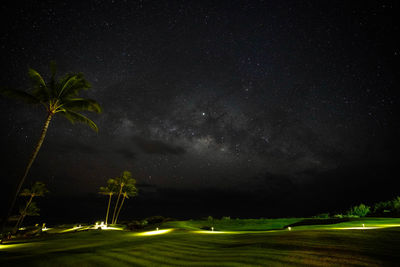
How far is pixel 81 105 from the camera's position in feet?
64.1

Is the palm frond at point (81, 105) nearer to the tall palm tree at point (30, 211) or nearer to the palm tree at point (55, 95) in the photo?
the palm tree at point (55, 95)

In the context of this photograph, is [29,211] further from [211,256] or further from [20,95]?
[211,256]

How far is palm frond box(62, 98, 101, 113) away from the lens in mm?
19163

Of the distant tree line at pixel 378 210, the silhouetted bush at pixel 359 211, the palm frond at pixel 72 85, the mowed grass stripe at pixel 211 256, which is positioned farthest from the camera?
the silhouetted bush at pixel 359 211

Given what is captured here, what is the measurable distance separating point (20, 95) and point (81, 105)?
15.1 ft

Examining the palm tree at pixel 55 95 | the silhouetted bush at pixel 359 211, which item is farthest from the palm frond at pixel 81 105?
the silhouetted bush at pixel 359 211

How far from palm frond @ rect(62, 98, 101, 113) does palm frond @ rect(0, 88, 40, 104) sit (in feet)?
7.47

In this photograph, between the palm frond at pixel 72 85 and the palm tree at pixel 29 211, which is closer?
the palm frond at pixel 72 85

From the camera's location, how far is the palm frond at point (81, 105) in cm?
1916

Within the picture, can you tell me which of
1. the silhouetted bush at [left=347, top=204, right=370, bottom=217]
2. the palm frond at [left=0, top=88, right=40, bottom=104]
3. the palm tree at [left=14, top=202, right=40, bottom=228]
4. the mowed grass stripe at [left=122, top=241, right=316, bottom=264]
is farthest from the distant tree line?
the palm tree at [left=14, top=202, right=40, bottom=228]

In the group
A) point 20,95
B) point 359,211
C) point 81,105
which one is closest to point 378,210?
point 359,211

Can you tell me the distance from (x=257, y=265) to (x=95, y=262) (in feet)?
18.1

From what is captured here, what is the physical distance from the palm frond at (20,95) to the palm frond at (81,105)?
2276 millimetres

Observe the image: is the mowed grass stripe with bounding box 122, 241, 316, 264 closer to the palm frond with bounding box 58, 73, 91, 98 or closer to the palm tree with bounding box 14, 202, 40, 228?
the palm frond with bounding box 58, 73, 91, 98
